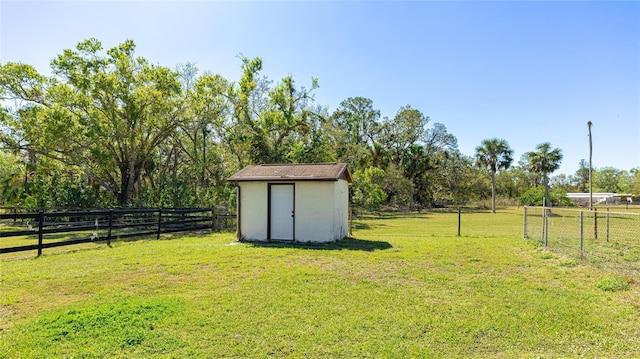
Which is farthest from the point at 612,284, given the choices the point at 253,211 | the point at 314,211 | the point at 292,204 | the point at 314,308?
the point at 253,211

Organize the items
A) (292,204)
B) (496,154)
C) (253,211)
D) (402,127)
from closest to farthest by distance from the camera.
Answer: (292,204) < (253,211) < (496,154) < (402,127)

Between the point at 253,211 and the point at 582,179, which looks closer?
the point at 253,211

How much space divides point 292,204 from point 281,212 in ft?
1.53

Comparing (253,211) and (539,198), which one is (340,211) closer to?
(253,211)

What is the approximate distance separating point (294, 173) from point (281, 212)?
134cm

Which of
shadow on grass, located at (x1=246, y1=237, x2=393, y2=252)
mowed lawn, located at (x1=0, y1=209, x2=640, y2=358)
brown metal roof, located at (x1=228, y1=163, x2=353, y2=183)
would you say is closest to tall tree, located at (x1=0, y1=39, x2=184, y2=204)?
brown metal roof, located at (x1=228, y1=163, x2=353, y2=183)

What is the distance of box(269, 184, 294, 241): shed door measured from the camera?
1113 cm

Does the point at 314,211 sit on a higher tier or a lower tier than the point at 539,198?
higher

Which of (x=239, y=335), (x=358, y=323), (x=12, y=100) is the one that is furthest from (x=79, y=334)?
(x=12, y=100)

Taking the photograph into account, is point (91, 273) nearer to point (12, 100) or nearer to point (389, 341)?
point (389, 341)

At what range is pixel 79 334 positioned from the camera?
3816 millimetres

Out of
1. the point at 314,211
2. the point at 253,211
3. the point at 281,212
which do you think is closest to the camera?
the point at 314,211

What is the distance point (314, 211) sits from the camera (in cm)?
1092

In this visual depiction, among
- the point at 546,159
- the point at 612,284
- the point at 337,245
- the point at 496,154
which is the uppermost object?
the point at 496,154
